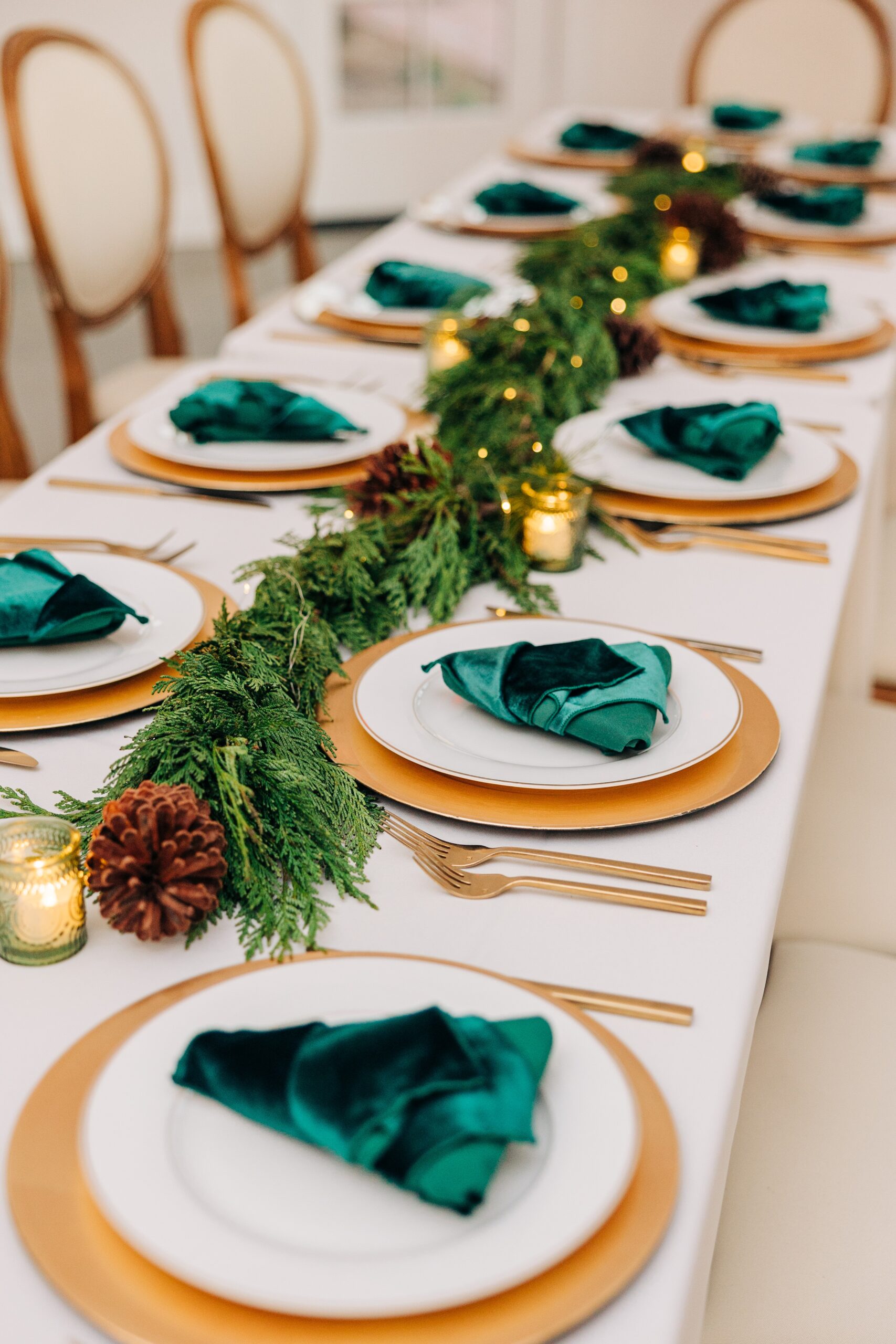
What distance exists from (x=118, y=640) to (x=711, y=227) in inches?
59.6

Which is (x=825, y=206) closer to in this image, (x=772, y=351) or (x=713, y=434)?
(x=772, y=351)

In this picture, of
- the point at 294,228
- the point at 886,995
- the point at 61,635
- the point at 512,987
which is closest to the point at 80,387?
the point at 294,228

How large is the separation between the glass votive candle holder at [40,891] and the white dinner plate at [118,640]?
0.24 m

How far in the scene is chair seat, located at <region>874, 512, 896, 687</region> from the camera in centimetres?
192

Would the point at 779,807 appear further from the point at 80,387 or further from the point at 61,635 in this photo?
the point at 80,387

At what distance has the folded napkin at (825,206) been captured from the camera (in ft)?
8.25

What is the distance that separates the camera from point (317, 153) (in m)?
6.07

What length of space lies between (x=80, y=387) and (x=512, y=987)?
2017mm

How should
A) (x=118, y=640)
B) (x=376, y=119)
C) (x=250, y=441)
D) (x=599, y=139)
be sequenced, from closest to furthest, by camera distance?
1. (x=118, y=640)
2. (x=250, y=441)
3. (x=599, y=139)
4. (x=376, y=119)

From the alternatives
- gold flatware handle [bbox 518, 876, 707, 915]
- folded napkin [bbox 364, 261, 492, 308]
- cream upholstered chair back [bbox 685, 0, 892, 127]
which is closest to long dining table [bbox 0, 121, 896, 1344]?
gold flatware handle [bbox 518, 876, 707, 915]

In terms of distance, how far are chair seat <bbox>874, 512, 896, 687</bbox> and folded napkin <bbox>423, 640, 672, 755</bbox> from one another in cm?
107

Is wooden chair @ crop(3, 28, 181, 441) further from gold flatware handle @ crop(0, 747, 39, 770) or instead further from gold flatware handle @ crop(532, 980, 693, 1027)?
gold flatware handle @ crop(532, 980, 693, 1027)

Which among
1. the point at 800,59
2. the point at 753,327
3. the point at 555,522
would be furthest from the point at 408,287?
the point at 800,59

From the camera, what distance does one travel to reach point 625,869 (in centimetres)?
81
